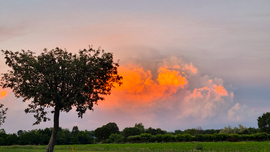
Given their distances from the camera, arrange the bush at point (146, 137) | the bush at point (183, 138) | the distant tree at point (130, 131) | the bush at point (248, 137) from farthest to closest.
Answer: the distant tree at point (130, 131) → the bush at point (248, 137) → the bush at point (146, 137) → the bush at point (183, 138)

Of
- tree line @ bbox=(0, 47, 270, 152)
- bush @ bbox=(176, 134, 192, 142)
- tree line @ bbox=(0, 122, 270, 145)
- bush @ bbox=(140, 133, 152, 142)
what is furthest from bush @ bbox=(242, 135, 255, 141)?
tree line @ bbox=(0, 47, 270, 152)

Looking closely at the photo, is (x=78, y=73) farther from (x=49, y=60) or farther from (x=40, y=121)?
(x=40, y=121)

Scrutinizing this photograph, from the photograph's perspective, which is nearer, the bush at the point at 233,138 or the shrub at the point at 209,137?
the bush at the point at 233,138

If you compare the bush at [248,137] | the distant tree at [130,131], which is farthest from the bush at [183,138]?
the distant tree at [130,131]

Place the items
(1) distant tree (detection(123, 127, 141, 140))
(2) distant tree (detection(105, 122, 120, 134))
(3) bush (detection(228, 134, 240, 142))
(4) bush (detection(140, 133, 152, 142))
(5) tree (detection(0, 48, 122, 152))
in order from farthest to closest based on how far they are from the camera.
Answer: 1. (2) distant tree (detection(105, 122, 120, 134))
2. (1) distant tree (detection(123, 127, 141, 140))
3. (4) bush (detection(140, 133, 152, 142))
4. (3) bush (detection(228, 134, 240, 142))
5. (5) tree (detection(0, 48, 122, 152))

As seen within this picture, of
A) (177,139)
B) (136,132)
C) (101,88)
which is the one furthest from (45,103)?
(136,132)

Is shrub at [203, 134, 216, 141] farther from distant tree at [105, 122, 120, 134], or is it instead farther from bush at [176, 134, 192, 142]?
distant tree at [105, 122, 120, 134]

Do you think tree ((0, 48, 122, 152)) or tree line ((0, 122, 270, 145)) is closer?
tree ((0, 48, 122, 152))

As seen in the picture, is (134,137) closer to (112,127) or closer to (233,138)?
(233,138)

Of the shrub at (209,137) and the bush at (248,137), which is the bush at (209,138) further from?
the bush at (248,137)

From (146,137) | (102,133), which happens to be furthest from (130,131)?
(146,137)

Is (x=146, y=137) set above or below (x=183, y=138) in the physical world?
above

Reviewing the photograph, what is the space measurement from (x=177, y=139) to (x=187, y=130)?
47956 millimetres

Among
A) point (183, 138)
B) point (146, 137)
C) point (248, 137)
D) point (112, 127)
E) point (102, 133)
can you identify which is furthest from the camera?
point (112, 127)
